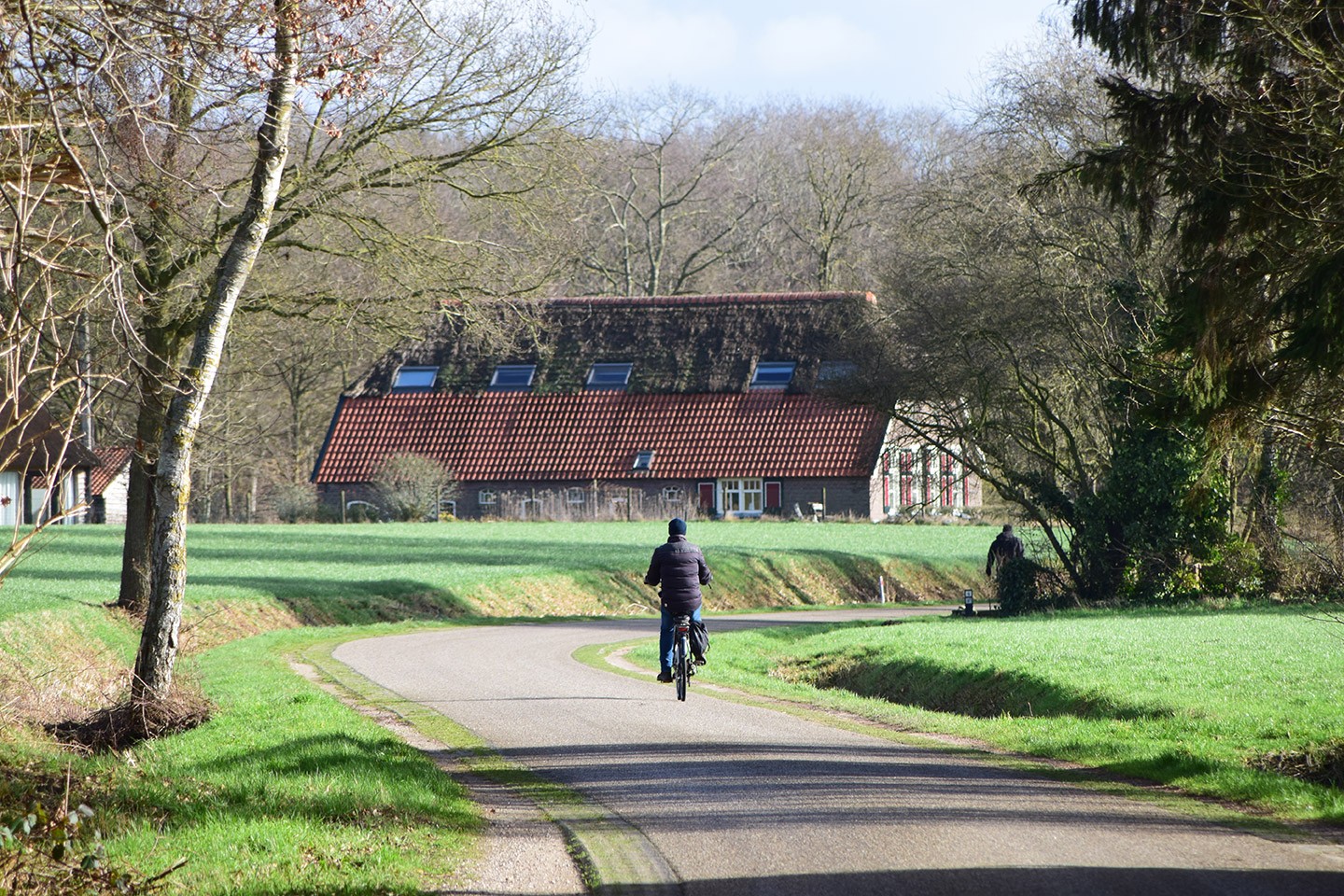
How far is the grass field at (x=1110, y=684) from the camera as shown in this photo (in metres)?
11.5

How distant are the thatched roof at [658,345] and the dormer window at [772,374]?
0.96 ft

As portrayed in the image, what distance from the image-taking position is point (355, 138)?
821 inches

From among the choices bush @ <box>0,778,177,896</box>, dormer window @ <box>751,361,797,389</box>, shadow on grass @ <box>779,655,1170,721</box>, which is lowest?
shadow on grass @ <box>779,655,1170,721</box>

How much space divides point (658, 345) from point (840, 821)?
Result: 181 feet

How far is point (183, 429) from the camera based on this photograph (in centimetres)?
1336

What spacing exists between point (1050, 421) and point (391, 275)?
16.3 meters

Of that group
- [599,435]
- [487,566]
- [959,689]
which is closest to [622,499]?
[599,435]

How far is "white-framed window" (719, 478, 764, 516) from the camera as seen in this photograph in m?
58.9

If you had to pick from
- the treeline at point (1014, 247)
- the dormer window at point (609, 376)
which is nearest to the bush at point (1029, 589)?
the treeline at point (1014, 247)

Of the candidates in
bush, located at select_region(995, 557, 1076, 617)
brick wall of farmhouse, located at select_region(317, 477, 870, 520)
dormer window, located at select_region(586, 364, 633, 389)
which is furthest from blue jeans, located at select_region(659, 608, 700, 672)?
dormer window, located at select_region(586, 364, 633, 389)

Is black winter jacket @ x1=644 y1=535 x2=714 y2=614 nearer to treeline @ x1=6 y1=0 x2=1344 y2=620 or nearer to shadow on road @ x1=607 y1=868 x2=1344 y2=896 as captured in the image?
treeline @ x1=6 y1=0 x2=1344 y2=620

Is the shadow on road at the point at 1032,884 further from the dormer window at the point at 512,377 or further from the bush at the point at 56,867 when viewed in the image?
the dormer window at the point at 512,377

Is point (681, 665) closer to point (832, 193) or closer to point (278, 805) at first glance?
point (278, 805)

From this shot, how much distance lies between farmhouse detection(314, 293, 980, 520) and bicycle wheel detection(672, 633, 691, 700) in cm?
3938
